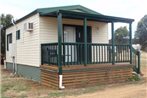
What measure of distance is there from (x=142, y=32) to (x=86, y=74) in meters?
34.7

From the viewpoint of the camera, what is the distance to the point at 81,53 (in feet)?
36.0

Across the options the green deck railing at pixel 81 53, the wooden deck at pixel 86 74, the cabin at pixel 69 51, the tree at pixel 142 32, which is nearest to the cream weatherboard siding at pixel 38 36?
the cabin at pixel 69 51

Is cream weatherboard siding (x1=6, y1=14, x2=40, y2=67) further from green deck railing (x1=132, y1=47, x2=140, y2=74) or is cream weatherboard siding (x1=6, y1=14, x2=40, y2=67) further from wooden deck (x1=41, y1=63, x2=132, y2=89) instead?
green deck railing (x1=132, y1=47, x2=140, y2=74)

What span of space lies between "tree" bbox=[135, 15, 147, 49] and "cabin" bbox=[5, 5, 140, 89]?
29.6 metres

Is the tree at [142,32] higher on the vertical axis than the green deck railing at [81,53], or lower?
higher

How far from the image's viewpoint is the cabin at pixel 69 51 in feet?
33.6

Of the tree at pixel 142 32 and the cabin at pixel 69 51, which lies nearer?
the cabin at pixel 69 51

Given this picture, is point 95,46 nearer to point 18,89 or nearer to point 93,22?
point 93,22

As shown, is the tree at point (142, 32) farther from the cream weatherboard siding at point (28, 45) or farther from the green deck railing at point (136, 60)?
the cream weatherboard siding at point (28, 45)

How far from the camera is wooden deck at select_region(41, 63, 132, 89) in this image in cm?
1010

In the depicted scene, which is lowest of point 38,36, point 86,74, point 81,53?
point 86,74

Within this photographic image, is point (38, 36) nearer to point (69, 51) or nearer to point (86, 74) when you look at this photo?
point (69, 51)

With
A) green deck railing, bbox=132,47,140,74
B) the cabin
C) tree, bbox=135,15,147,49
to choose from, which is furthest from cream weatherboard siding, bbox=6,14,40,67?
tree, bbox=135,15,147,49

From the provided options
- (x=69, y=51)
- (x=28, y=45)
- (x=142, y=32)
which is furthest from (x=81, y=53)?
(x=142, y=32)
